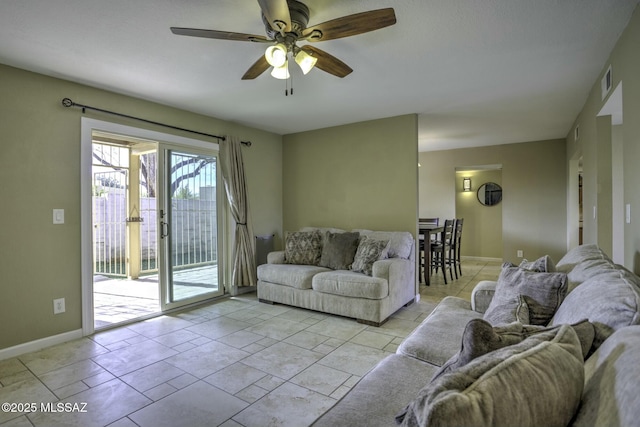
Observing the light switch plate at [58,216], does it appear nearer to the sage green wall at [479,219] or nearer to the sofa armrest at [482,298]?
the sofa armrest at [482,298]

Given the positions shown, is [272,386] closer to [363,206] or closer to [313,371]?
[313,371]

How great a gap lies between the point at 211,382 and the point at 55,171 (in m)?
2.43

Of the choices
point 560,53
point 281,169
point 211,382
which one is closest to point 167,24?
point 211,382

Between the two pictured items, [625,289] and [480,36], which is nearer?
[625,289]

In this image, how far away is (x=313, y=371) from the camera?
2412mm

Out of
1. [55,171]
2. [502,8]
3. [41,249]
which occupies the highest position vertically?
[502,8]

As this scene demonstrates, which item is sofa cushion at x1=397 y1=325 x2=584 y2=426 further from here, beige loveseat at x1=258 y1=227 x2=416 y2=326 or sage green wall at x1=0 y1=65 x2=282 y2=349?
sage green wall at x1=0 y1=65 x2=282 y2=349

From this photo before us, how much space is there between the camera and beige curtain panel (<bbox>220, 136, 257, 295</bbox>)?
445cm

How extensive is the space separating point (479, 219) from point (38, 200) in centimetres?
807

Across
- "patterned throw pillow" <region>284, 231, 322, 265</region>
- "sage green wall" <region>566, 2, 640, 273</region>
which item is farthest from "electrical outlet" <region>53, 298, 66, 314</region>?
"sage green wall" <region>566, 2, 640, 273</region>

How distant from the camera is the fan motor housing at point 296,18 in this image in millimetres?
1893

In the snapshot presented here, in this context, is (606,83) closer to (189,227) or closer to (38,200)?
(189,227)

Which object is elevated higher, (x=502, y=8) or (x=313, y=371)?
(x=502, y=8)

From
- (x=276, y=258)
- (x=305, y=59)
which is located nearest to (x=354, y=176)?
(x=276, y=258)
